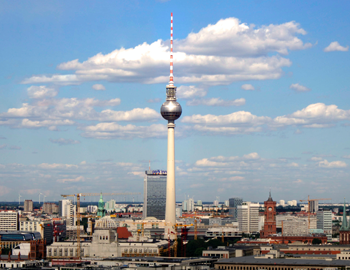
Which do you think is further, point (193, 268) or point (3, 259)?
point (3, 259)

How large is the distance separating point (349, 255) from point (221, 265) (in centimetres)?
3297

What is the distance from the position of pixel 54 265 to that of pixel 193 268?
3157 cm

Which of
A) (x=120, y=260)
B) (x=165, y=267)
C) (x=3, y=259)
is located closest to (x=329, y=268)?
(x=165, y=267)

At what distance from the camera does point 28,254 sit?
650 ft

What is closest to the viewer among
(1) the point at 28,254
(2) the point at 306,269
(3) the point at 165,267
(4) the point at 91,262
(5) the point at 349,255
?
(3) the point at 165,267

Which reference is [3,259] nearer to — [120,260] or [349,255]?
[120,260]

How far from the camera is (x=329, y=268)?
153750 mm

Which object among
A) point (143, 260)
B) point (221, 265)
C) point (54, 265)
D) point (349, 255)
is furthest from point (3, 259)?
point (349, 255)

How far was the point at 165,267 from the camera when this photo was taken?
5738 inches

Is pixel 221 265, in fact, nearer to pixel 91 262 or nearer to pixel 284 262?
pixel 284 262

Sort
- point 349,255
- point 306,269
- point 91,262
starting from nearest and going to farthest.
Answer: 1. point 306,269
2. point 91,262
3. point 349,255

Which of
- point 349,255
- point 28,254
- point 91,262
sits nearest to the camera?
point 91,262

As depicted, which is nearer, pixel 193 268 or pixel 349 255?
pixel 193 268

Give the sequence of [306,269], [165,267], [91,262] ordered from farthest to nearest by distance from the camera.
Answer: [91,262], [306,269], [165,267]
